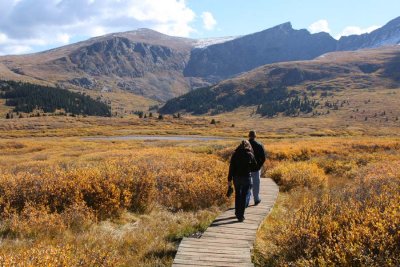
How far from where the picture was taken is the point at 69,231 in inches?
403

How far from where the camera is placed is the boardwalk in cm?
821

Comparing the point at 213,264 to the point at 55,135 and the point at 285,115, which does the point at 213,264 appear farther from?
the point at 285,115

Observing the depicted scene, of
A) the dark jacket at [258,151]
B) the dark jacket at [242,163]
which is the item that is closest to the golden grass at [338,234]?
the dark jacket at [242,163]

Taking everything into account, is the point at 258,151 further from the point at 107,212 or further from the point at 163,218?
the point at 107,212

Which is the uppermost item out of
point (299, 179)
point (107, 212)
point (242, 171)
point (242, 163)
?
point (242, 163)

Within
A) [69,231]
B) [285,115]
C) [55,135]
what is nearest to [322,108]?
[285,115]

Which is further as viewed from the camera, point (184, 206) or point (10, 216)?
point (184, 206)

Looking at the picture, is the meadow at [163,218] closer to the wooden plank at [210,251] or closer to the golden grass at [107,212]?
the golden grass at [107,212]

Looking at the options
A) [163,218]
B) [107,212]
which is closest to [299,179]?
[163,218]

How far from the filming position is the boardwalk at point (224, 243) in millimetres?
8211

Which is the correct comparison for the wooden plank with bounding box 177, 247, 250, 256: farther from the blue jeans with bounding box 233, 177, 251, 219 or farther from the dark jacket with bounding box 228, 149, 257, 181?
the dark jacket with bounding box 228, 149, 257, 181

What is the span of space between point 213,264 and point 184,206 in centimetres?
584

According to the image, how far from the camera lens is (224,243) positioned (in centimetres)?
945

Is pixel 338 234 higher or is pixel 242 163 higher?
pixel 242 163
